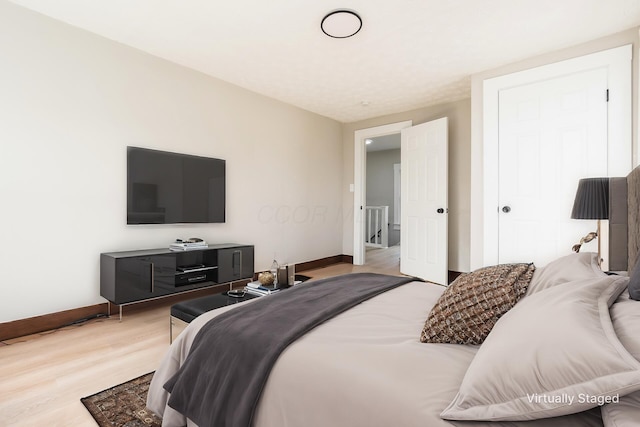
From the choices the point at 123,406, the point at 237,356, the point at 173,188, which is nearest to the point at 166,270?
the point at 173,188

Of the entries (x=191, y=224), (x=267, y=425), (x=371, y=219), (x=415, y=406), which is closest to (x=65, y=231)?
(x=191, y=224)

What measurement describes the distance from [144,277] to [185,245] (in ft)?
1.66

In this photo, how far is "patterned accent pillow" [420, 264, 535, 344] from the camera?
108cm

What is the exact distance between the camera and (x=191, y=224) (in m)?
3.58

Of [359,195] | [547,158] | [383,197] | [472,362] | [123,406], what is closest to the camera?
[472,362]

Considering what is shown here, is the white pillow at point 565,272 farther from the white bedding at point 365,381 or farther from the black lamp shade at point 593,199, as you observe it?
the black lamp shade at point 593,199

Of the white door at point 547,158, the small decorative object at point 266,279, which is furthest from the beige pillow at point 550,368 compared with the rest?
the white door at point 547,158

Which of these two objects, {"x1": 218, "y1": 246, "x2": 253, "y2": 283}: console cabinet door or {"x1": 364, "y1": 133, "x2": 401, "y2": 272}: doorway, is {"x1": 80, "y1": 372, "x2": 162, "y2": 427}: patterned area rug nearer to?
{"x1": 218, "y1": 246, "x2": 253, "y2": 283}: console cabinet door

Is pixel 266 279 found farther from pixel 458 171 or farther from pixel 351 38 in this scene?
pixel 458 171

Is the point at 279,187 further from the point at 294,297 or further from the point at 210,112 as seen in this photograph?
the point at 294,297

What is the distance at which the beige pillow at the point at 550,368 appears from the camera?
60 cm

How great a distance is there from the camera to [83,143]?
279 centimetres

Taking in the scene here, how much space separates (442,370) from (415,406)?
17 centimetres

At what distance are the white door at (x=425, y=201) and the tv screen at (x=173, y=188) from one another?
8.57 ft
